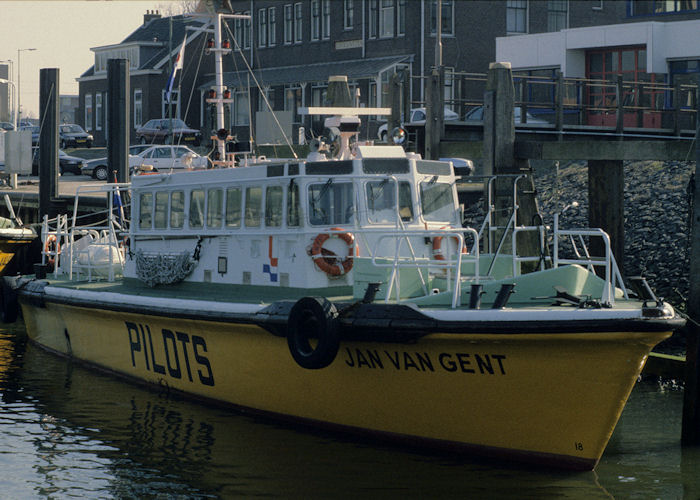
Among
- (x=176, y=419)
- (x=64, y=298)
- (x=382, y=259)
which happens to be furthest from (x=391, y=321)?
(x=64, y=298)

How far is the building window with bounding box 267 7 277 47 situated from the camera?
1995 inches

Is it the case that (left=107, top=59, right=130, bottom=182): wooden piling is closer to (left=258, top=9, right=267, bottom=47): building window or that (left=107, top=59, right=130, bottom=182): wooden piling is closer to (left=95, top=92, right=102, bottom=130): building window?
(left=258, top=9, right=267, bottom=47): building window

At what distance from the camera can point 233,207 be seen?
13453mm

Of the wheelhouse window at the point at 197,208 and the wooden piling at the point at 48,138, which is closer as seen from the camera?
the wheelhouse window at the point at 197,208

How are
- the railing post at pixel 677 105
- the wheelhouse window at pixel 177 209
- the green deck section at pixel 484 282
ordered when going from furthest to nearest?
1. the railing post at pixel 677 105
2. the wheelhouse window at pixel 177 209
3. the green deck section at pixel 484 282

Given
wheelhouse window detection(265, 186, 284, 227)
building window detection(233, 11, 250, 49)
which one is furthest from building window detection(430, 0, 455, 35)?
wheelhouse window detection(265, 186, 284, 227)

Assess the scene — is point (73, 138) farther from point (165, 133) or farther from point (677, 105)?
point (677, 105)

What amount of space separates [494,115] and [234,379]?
602 centimetres

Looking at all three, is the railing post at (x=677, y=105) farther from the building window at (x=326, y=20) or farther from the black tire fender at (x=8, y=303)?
the building window at (x=326, y=20)

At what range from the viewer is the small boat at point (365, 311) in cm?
1030

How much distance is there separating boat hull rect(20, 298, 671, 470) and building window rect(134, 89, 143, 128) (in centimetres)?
4488

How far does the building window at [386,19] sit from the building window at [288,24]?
6.59 m

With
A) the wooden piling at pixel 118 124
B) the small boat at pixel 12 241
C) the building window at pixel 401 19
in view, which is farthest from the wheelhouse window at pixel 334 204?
the building window at pixel 401 19

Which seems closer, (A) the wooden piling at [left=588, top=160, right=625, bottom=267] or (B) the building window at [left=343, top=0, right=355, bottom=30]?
(A) the wooden piling at [left=588, top=160, right=625, bottom=267]
